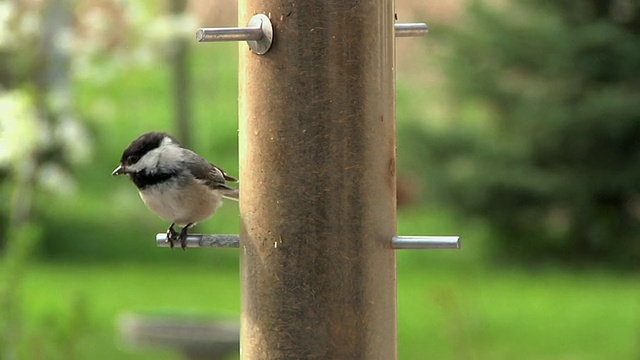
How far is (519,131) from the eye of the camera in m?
16.0

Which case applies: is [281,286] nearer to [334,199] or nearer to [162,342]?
[334,199]

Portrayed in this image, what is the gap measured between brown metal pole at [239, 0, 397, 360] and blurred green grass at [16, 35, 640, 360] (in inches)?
196

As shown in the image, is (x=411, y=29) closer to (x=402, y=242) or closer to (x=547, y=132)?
(x=402, y=242)

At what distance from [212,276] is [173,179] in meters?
11.1

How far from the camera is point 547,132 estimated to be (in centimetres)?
1556

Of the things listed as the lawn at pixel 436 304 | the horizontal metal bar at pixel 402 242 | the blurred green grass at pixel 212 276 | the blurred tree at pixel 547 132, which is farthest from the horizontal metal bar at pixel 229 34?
the blurred tree at pixel 547 132

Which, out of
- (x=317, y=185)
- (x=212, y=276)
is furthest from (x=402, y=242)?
(x=212, y=276)

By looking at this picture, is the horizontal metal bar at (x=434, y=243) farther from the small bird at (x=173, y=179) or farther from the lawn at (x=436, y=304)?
the lawn at (x=436, y=304)

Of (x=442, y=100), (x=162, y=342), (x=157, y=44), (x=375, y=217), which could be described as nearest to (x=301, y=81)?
(x=375, y=217)

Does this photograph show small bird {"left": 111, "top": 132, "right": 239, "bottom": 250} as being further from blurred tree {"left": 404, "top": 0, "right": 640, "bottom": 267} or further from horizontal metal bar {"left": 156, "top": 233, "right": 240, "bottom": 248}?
blurred tree {"left": 404, "top": 0, "right": 640, "bottom": 267}

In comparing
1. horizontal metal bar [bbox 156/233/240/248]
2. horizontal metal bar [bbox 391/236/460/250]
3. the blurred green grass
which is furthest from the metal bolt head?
the blurred green grass

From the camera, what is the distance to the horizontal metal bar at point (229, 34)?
3410mm

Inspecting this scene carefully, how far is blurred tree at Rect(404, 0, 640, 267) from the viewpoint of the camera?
15.4 meters

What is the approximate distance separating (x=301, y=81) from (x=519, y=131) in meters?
12.7
